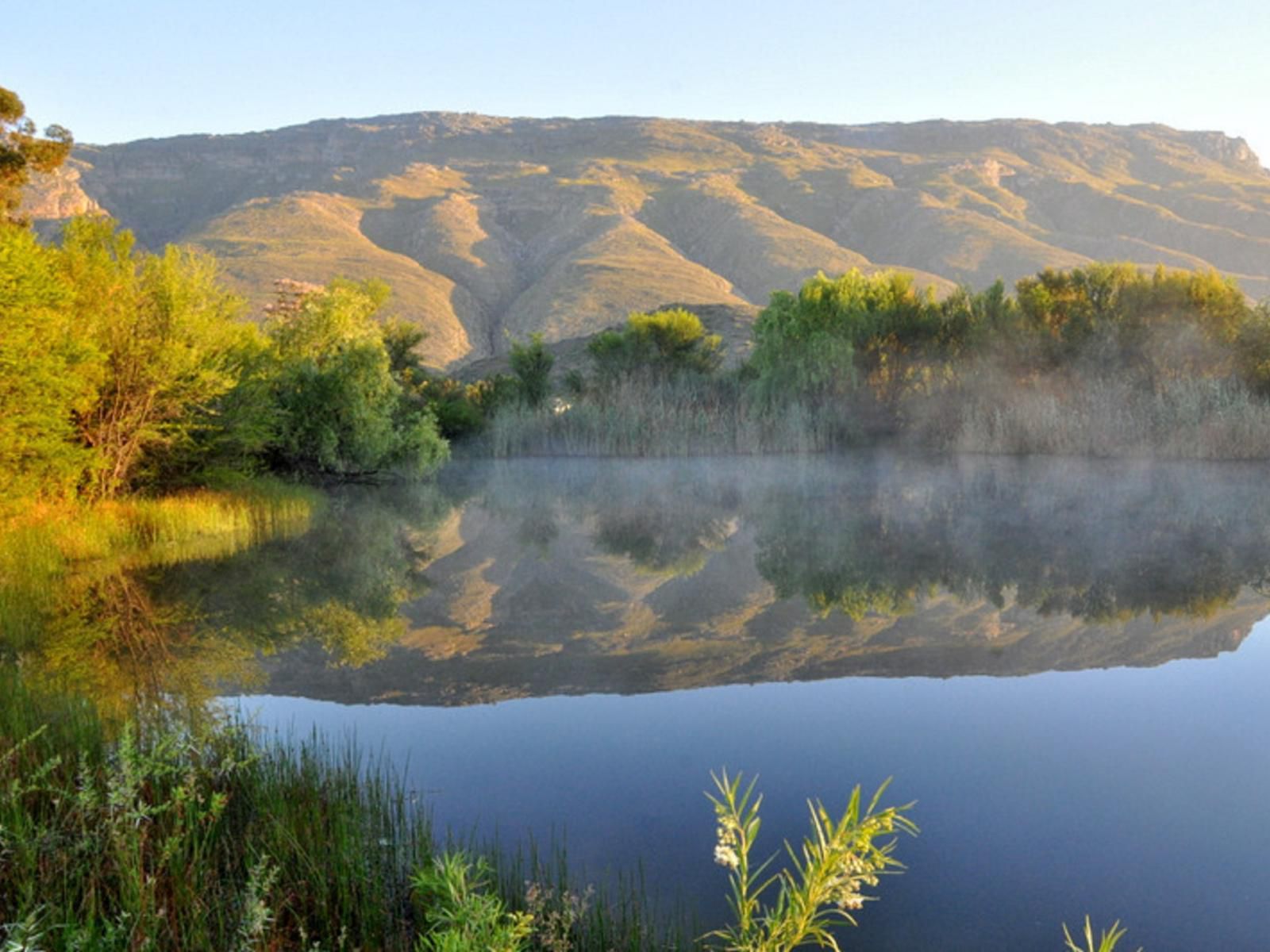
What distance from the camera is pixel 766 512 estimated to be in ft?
55.5

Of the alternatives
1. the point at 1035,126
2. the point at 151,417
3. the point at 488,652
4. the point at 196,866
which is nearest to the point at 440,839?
the point at 196,866

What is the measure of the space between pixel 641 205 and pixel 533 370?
8919cm

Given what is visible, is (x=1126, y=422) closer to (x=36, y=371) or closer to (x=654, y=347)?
(x=654, y=347)

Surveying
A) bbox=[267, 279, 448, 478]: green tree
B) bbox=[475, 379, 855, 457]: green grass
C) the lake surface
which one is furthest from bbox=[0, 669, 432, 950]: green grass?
bbox=[475, 379, 855, 457]: green grass

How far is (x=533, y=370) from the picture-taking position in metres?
38.0

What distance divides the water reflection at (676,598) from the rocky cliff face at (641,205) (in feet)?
204

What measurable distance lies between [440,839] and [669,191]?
128 meters

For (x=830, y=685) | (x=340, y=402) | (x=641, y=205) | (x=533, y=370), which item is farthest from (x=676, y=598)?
(x=641, y=205)

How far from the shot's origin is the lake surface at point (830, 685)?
4199 mm

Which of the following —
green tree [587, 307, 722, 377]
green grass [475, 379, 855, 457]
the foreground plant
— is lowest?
green grass [475, 379, 855, 457]

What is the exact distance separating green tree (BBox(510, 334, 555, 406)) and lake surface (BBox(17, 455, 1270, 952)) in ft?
75.0

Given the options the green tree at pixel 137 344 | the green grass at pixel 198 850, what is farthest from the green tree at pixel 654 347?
the green grass at pixel 198 850

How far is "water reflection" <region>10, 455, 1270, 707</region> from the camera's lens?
7484 mm

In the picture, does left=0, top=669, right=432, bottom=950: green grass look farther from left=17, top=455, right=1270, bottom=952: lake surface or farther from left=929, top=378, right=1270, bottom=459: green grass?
left=929, top=378, right=1270, bottom=459: green grass
